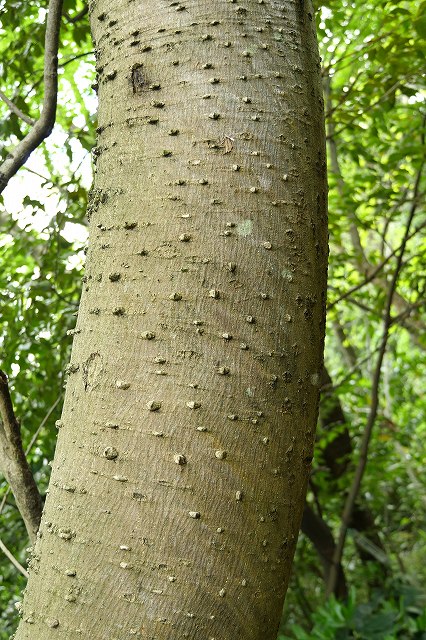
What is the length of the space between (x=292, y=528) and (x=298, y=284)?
24 centimetres

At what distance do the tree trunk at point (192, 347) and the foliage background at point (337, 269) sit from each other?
40 centimetres

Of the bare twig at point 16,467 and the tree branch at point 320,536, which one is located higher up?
the tree branch at point 320,536

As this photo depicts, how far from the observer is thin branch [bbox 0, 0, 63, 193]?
85cm

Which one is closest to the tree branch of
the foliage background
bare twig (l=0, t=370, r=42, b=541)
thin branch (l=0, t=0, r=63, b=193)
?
the foliage background

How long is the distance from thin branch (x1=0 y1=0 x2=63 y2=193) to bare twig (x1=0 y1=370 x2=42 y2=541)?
0.89 ft

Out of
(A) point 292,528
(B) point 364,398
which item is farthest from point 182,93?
(B) point 364,398

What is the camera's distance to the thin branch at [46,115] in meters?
0.85

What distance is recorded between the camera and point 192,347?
23.7 inches

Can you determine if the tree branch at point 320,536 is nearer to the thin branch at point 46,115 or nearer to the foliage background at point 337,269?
the foliage background at point 337,269

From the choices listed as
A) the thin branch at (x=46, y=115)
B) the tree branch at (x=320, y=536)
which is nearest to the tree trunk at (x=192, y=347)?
the thin branch at (x=46, y=115)

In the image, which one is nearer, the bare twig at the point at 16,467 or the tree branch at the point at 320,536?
Result: the bare twig at the point at 16,467

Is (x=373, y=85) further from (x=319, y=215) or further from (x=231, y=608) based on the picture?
(x=231, y=608)

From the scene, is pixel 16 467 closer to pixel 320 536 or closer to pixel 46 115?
pixel 46 115

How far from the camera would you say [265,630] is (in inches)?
23.7
